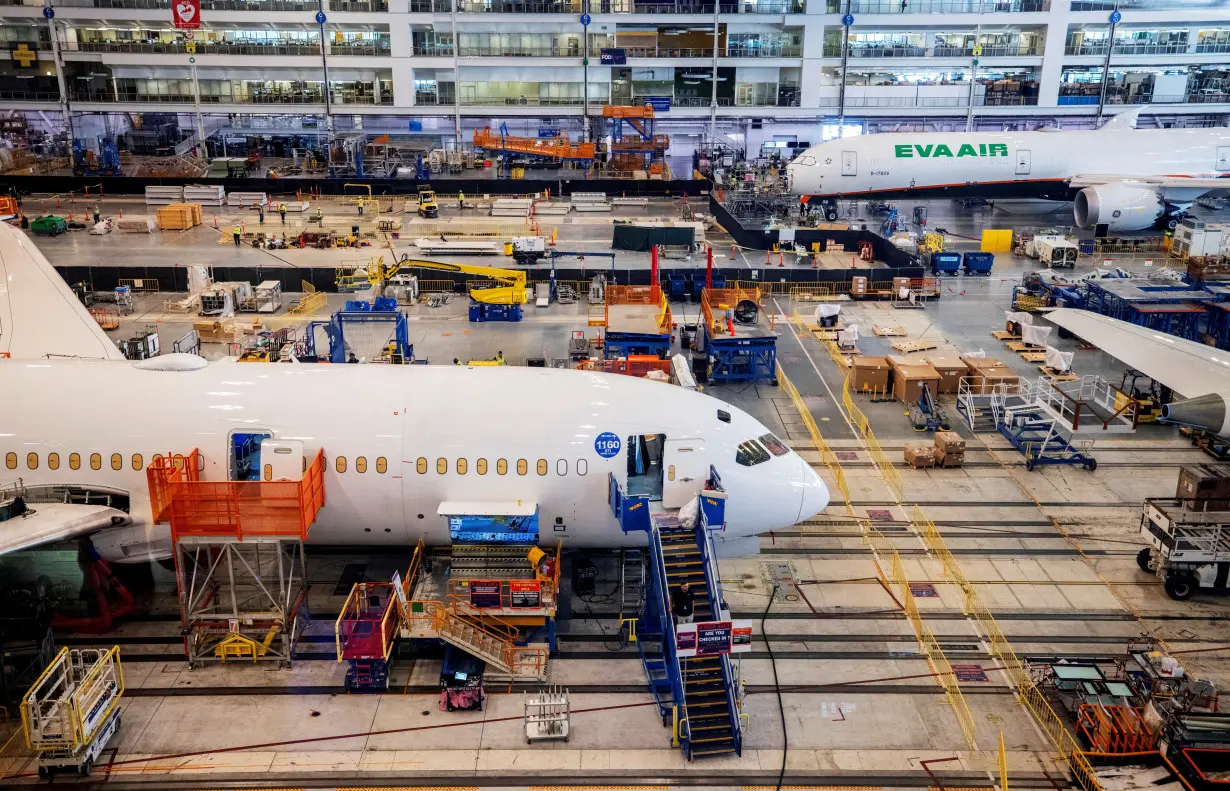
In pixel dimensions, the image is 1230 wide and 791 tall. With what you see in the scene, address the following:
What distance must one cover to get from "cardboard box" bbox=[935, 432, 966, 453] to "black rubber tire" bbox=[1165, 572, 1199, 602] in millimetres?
9337

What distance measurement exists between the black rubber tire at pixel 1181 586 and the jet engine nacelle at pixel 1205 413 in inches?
157

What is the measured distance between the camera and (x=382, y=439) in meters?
26.1

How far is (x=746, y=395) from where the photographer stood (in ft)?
146

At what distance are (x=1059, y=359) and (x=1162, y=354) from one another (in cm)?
1255

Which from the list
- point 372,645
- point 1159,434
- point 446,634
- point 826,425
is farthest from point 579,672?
point 1159,434

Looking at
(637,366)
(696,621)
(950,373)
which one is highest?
(637,366)

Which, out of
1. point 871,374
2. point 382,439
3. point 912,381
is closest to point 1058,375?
point 912,381

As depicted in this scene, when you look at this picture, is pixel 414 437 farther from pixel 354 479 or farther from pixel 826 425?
pixel 826 425

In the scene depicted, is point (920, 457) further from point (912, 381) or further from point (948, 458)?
point (912, 381)

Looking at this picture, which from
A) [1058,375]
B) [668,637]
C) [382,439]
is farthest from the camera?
[1058,375]

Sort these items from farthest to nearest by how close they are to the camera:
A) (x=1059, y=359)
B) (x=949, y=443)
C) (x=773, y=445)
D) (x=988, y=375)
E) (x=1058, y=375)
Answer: (x=1058, y=375)
(x=1059, y=359)
(x=988, y=375)
(x=949, y=443)
(x=773, y=445)

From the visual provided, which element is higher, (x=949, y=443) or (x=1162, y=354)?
(x=1162, y=354)

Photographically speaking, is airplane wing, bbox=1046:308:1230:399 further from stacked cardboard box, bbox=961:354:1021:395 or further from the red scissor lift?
the red scissor lift

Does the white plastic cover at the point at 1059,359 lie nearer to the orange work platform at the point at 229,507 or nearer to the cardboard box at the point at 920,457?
the cardboard box at the point at 920,457
